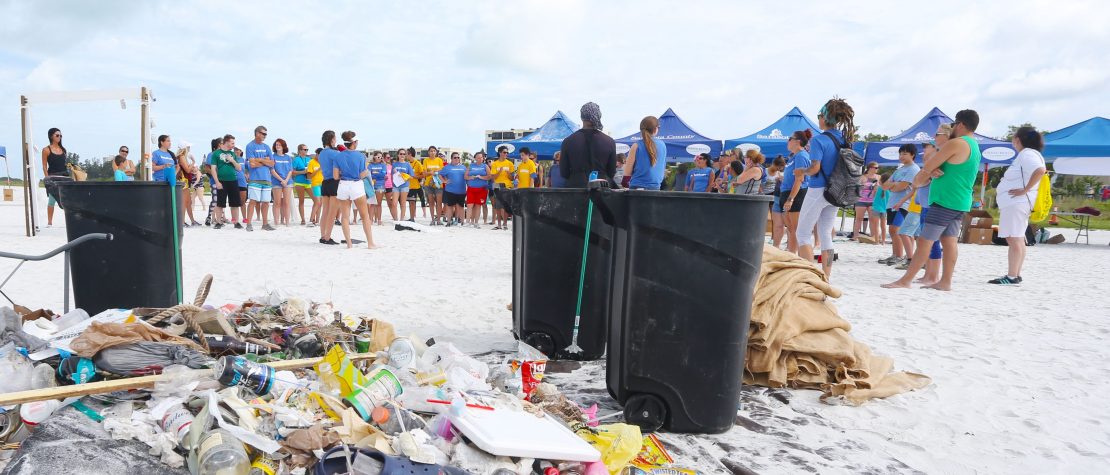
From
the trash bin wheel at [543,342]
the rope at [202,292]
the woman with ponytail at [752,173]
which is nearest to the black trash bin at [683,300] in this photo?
the trash bin wheel at [543,342]

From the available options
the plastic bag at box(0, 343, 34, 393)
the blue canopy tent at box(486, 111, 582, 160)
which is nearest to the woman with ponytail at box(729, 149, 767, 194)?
the blue canopy tent at box(486, 111, 582, 160)

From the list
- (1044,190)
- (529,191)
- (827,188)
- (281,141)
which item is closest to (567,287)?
(529,191)

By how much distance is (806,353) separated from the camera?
349 centimetres

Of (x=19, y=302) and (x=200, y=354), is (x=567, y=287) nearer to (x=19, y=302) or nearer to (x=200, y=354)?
(x=200, y=354)

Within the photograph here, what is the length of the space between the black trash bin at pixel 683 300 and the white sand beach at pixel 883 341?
0.19 meters

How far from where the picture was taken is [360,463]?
1.98 meters

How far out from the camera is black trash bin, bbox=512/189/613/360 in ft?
12.3

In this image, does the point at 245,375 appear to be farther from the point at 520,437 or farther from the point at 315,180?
the point at 315,180

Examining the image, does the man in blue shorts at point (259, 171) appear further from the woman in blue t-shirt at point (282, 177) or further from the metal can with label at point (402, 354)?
the metal can with label at point (402, 354)

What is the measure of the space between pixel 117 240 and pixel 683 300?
11.0 ft

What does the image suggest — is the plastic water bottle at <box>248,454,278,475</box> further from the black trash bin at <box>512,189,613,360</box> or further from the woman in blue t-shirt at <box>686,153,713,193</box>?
the woman in blue t-shirt at <box>686,153,713,193</box>

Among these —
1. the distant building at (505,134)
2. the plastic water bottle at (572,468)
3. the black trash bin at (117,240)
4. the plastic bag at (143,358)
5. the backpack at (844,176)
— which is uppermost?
the distant building at (505,134)

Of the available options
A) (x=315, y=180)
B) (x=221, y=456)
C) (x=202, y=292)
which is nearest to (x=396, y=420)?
(x=221, y=456)

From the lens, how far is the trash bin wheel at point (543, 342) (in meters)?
3.86
